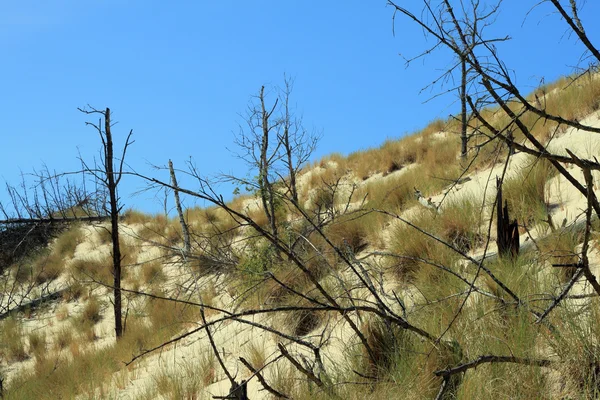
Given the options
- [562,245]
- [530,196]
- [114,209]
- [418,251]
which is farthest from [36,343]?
[562,245]

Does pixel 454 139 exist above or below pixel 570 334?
above

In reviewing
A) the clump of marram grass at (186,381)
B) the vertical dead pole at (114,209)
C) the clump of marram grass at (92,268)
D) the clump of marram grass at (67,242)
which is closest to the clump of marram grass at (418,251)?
the clump of marram grass at (186,381)

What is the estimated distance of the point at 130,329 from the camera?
407 inches

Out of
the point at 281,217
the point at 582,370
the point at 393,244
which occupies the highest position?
the point at 281,217

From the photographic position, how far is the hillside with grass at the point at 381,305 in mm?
3031

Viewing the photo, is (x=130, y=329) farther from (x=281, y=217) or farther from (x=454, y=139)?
(x=454, y=139)

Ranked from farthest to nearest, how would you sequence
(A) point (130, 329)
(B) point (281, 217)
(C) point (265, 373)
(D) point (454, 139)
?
(D) point (454, 139)
(B) point (281, 217)
(A) point (130, 329)
(C) point (265, 373)

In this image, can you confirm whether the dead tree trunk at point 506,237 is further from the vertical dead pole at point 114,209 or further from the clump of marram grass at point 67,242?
the clump of marram grass at point 67,242

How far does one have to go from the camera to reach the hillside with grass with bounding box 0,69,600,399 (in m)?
3.03

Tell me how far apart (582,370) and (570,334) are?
0.20 meters

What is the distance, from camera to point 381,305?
3.53 meters

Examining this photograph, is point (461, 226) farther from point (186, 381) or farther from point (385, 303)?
point (186, 381)

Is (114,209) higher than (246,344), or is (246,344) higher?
(114,209)

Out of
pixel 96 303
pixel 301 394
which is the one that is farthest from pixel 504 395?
pixel 96 303
